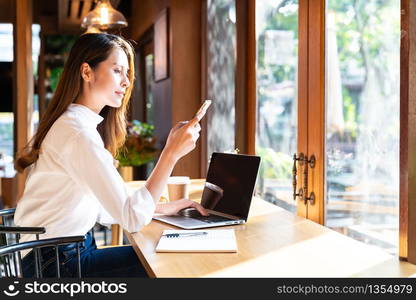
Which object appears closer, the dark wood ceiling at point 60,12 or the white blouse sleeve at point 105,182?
the white blouse sleeve at point 105,182

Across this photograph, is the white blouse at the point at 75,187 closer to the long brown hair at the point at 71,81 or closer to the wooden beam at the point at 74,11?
the long brown hair at the point at 71,81

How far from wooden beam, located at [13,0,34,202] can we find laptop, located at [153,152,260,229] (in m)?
3.00

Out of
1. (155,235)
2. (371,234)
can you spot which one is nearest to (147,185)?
(155,235)

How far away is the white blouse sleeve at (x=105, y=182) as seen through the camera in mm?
1760

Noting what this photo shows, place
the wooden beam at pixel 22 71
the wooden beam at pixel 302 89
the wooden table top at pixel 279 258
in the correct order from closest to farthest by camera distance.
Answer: the wooden table top at pixel 279 258 < the wooden beam at pixel 302 89 < the wooden beam at pixel 22 71

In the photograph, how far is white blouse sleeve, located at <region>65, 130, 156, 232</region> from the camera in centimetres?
176

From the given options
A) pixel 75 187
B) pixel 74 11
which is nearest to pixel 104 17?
pixel 75 187

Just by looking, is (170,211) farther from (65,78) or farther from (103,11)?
(103,11)

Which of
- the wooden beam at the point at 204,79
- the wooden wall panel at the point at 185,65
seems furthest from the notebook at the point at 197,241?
the wooden wall panel at the point at 185,65

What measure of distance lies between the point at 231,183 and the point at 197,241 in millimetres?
510

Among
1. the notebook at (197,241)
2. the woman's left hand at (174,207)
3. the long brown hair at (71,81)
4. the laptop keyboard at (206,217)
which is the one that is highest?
the long brown hair at (71,81)

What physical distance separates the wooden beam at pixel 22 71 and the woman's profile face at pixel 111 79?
3.10 m

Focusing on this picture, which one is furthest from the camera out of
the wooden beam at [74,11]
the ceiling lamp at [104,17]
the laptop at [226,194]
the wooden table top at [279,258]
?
the wooden beam at [74,11]

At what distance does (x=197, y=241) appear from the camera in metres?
1.78
